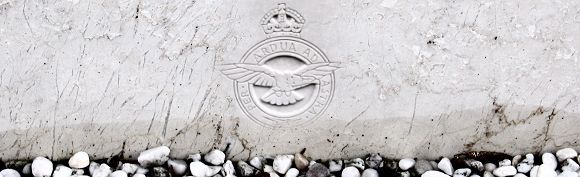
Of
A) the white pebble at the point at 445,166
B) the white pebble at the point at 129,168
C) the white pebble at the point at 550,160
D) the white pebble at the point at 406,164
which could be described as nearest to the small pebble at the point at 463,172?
the white pebble at the point at 445,166

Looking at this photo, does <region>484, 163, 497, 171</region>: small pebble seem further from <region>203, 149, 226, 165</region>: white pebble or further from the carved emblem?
<region>203, 149, 226, 165</region>: white pebble

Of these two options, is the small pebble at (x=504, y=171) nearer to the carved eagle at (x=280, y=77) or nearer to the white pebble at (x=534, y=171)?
the white pebble at (x=534, y=171)

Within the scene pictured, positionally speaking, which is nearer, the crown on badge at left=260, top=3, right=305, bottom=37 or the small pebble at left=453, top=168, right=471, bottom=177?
the crown on badge at left=260, top=3, right=305, bottom=37

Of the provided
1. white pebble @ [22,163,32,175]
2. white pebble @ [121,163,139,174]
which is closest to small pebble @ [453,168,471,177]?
white pebble @ [121,163,139,174]

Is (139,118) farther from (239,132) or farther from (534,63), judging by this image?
(534,63)

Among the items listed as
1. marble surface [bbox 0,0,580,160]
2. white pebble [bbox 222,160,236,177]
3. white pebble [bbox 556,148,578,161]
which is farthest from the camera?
white pebble [bbox 556,148,578,161]

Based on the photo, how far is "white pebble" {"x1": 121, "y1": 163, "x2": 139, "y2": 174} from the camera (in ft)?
9.12

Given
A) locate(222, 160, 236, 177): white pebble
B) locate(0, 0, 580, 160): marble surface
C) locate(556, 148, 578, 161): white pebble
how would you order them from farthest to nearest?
locate(556, 148, 578, 161): white pebble, locate(222, 160, 236, 177): white pebble, locate(0, 0, 580, 160): marble surface

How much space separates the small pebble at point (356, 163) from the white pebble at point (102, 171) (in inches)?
26.6

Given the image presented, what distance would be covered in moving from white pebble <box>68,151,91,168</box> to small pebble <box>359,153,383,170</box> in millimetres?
795

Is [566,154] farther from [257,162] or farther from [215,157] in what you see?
[215,157]

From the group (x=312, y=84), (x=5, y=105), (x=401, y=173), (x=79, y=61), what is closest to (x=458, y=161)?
(x=401, y=173)

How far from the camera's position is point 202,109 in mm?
2807

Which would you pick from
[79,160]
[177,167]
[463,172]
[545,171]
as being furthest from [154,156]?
[545,171]
